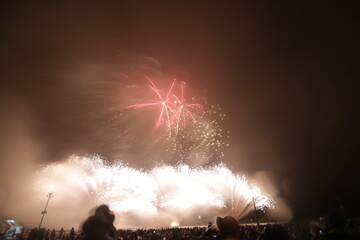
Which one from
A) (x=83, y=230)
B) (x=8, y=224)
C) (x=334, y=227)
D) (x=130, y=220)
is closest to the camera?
(x=83, y=230)

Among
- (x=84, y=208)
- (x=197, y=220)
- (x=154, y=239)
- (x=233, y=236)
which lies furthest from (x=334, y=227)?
(x=197, y=220)

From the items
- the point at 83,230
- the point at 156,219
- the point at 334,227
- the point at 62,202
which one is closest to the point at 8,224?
the point at 62,202

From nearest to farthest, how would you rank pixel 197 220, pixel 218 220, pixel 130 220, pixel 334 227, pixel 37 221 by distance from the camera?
pixel 218 220
pixel 334 227
pixel 37 221
pixel 130 220
pixel 197 220

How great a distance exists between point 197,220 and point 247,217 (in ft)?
59.4

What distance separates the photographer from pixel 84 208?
4197 cm

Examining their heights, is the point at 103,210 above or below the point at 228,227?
above

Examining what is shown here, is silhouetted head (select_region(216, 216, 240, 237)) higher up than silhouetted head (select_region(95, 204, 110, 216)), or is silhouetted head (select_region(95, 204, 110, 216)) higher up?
silhouetted head (select_region(95, 204, 110, 216))

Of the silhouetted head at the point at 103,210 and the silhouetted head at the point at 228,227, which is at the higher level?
the silhouetted head at the point at 103,210

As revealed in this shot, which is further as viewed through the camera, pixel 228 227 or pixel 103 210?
pixel 103 210

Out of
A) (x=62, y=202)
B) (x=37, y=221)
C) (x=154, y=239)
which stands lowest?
(x=154, y=239)

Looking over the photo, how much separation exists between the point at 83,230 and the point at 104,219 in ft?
0.99

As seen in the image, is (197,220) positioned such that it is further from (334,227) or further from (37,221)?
(334,227)

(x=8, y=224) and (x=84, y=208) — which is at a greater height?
(x=84, y=208)

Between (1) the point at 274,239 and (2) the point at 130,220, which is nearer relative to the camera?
(1) the point at 274,239
